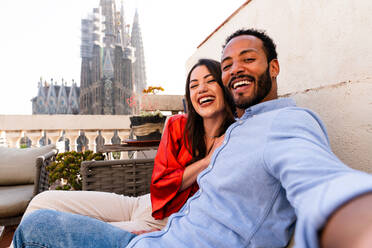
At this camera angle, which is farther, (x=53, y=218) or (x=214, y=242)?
(x=53, y=218)

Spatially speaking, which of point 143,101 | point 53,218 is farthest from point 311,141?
point 143,101

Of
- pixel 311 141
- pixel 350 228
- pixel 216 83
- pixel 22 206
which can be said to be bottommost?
pixel 22 206

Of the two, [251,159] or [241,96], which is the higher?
[241,96]

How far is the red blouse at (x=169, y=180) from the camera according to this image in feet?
4.29

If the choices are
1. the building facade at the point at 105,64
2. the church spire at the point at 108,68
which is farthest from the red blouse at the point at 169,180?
the church spire at the point at 108,68

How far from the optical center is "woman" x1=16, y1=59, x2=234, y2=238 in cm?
132

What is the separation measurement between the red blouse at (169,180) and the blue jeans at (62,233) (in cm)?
35

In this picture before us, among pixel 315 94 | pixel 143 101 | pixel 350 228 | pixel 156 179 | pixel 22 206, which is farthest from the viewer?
pixel 143 101

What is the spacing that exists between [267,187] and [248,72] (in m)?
0.56

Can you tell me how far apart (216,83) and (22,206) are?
2.69 metres

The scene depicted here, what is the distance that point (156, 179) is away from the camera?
1.34m

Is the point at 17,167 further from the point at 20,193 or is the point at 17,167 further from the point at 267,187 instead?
the point at 267,187

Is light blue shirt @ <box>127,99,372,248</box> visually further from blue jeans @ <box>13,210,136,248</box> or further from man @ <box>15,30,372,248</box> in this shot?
blue jeans @ <box>13,210,136,248</box>

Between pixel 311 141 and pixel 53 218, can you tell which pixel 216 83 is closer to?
pixel 311 141
